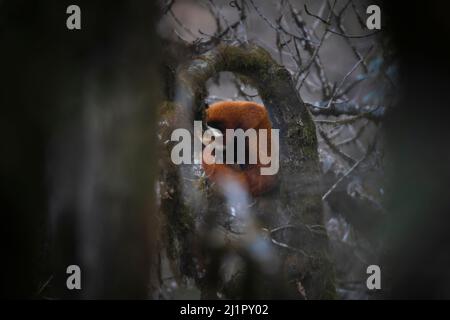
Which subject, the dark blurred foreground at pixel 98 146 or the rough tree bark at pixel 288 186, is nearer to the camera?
the dark blurred foreground at pixel 98 146

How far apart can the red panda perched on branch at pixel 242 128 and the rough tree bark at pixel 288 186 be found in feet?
0.67

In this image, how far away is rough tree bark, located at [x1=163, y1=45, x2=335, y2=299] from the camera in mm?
2502

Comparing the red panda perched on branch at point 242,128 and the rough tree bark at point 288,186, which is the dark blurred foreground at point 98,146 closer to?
the rough tree bark at point 288,186

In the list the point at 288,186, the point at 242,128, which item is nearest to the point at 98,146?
the point at 288,186

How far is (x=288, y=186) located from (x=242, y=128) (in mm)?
756

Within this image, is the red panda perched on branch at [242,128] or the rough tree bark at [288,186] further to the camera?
the red panda perched on branch at [242,128]

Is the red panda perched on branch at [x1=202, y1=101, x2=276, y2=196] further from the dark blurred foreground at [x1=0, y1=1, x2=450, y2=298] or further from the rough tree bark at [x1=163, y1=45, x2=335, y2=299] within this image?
the dark blurred foreground at [x1=0, y1=1, x2=450, y2=298]

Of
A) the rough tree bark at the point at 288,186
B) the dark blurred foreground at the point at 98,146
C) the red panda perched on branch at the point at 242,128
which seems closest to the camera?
the dark blurred foreground at the point at 98,146

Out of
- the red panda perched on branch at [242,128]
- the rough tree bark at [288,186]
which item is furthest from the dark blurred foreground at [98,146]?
the red panda perched on branch at [242,128]

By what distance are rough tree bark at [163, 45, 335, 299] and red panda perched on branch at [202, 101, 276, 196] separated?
20cm

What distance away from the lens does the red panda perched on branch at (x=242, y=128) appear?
303 cm

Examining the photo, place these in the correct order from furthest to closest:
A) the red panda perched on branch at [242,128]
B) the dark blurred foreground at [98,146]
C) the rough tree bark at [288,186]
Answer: the red panda perched on branch at [242,128], the rough tree bark at [288,186], the dark blurred foreground at [98,146]

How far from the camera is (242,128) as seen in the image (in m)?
3.37
